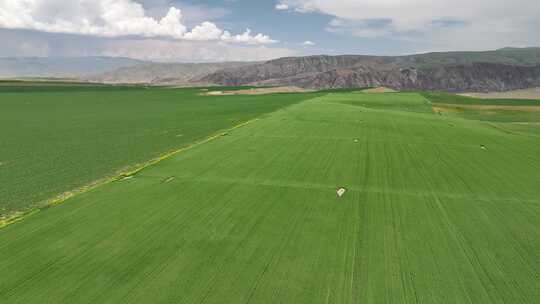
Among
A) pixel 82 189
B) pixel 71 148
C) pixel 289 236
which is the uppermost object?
pixel 71 148

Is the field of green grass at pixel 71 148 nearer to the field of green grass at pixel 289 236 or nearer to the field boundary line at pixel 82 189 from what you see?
the field boundary line at pixel 82 189

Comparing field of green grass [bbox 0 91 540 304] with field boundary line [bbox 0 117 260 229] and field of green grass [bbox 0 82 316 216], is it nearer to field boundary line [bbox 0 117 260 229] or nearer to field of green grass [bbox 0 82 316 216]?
field boundary line [bbox 0 117 260 229]

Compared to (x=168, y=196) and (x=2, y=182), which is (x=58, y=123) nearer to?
(x=2, y=182)

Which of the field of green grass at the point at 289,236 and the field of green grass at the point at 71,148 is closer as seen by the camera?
the field of green grass at the point at 289,236

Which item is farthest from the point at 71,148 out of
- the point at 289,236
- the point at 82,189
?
the point at 289,236

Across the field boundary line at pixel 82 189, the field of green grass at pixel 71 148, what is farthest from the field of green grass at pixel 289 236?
the field of green grass at pixel 71 148

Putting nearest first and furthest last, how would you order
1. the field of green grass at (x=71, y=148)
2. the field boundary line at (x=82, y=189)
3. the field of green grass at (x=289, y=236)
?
the field of green grass at (x=289, y=236), the field boundary line at (x=82, y=189), the field of green grass at (x=71, y=148)

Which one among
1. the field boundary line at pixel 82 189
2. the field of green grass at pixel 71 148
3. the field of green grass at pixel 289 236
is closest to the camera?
the field of green grass at pixel 289 236

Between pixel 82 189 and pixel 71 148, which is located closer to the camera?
pixel 82 189

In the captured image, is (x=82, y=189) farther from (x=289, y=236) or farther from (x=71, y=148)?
(x=71, y=148)
